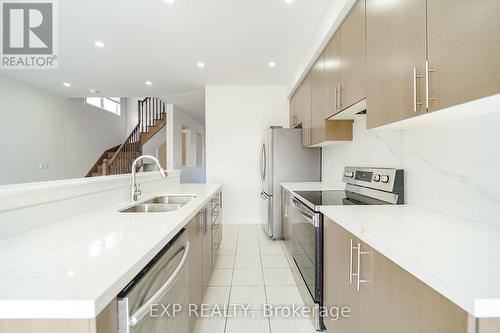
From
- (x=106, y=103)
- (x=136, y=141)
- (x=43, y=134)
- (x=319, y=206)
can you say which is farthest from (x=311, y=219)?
(x=106, y=103)

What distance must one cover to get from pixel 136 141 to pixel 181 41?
526 centimetres

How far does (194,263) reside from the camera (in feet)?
5.08

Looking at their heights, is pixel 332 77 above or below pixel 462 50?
above

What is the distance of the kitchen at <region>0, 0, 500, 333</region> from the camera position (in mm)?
631

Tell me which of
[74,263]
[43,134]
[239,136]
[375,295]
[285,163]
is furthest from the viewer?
[43,134]

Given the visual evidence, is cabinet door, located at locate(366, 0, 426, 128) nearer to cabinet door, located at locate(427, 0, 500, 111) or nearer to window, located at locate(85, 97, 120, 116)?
cabinet door, located at locate(427, 0, 500, 111)

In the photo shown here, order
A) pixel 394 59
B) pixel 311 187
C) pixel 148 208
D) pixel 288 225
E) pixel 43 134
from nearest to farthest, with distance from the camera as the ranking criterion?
pixel 394 59 < pixel 148 208 < pixel 311 187 < pixel 288 225 < pixel 43 134

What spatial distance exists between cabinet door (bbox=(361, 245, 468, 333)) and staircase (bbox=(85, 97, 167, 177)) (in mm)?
7187

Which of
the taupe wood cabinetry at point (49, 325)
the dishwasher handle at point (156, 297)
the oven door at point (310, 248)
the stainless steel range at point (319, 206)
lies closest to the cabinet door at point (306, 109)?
the stainless steel range at point (319, 206)

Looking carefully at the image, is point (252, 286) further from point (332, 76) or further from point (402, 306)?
point (332, 76)

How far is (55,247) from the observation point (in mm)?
860

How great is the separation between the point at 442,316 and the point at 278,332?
1310 mm

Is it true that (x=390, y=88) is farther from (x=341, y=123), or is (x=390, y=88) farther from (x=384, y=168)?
(x=341, y=123)

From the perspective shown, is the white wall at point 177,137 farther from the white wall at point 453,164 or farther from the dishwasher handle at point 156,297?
the white wall at point 453,164
